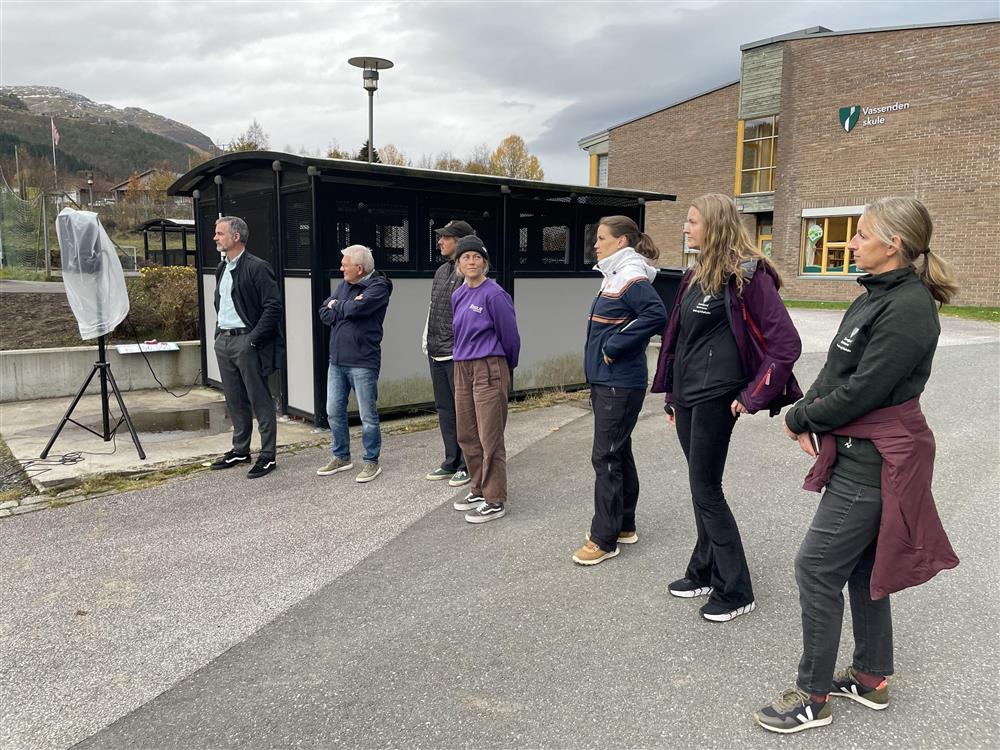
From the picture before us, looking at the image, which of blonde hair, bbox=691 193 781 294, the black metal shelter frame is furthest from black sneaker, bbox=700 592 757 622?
the black metal shelter frame

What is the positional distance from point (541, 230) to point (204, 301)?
4.50 metres

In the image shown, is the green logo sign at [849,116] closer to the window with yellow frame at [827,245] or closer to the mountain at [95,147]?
the window with yellow frame at [827,245]

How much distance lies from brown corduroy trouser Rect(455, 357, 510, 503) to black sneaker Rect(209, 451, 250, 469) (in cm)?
224

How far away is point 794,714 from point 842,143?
26551mm

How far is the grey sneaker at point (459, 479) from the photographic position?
569cm

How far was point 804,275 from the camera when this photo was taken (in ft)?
87.5

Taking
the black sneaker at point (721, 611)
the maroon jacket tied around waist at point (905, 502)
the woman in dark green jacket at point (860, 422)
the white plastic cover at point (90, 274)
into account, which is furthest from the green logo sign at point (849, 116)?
the maroon jacket tied around waist at point (905, 502)

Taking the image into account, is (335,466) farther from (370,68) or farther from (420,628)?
(370,68)

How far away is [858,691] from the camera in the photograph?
110 inches

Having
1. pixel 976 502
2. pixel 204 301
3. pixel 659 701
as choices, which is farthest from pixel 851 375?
pixel 204 301

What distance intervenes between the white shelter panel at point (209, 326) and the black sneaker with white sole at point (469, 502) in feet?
17.5

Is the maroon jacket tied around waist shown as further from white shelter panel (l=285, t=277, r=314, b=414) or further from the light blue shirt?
white shelter panel (l=285, t=277, r=314, b=414)

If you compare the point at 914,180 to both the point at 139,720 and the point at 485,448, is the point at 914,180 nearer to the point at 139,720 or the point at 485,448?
the point at 485,448

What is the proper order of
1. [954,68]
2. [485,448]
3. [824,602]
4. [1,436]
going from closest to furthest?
[824,602] < [485,448] < [1,436] < [954,68]
